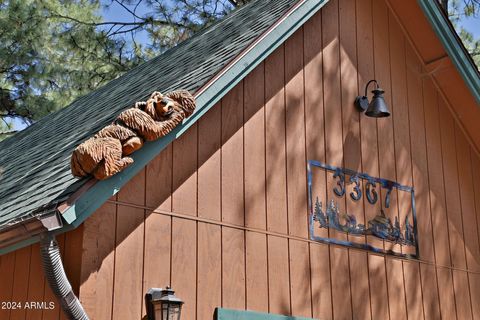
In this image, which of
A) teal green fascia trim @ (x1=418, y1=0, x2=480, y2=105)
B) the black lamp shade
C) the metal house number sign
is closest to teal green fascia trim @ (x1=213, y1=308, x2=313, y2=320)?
the metal house number sign

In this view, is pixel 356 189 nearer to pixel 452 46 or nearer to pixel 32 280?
pixel 452 46

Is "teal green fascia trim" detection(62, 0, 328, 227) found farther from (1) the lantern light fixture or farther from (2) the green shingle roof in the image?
(1) the lantern light fixture

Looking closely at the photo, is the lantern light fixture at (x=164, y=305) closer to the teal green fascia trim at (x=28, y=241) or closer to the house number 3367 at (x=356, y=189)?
the teal green fascia trim at (x=28, y=241)

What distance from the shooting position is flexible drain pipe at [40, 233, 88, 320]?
4.73 m

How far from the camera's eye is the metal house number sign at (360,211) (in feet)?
21.7

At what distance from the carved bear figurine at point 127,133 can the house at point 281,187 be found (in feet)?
0.45

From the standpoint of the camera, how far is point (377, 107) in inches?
278

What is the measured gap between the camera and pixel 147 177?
555 cm

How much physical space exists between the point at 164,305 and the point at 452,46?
178 inches

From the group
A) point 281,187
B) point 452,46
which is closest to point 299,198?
point 281,187

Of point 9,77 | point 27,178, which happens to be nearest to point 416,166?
point 27,178

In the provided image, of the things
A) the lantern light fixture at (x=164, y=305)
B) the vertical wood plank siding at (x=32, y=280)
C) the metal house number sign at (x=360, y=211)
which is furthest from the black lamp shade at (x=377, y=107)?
the vertical wood plank siding at (x=32, y=280)

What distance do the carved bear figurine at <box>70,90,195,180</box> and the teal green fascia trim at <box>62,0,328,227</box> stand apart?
0.43 feet

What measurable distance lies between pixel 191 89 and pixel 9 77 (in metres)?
15.9
